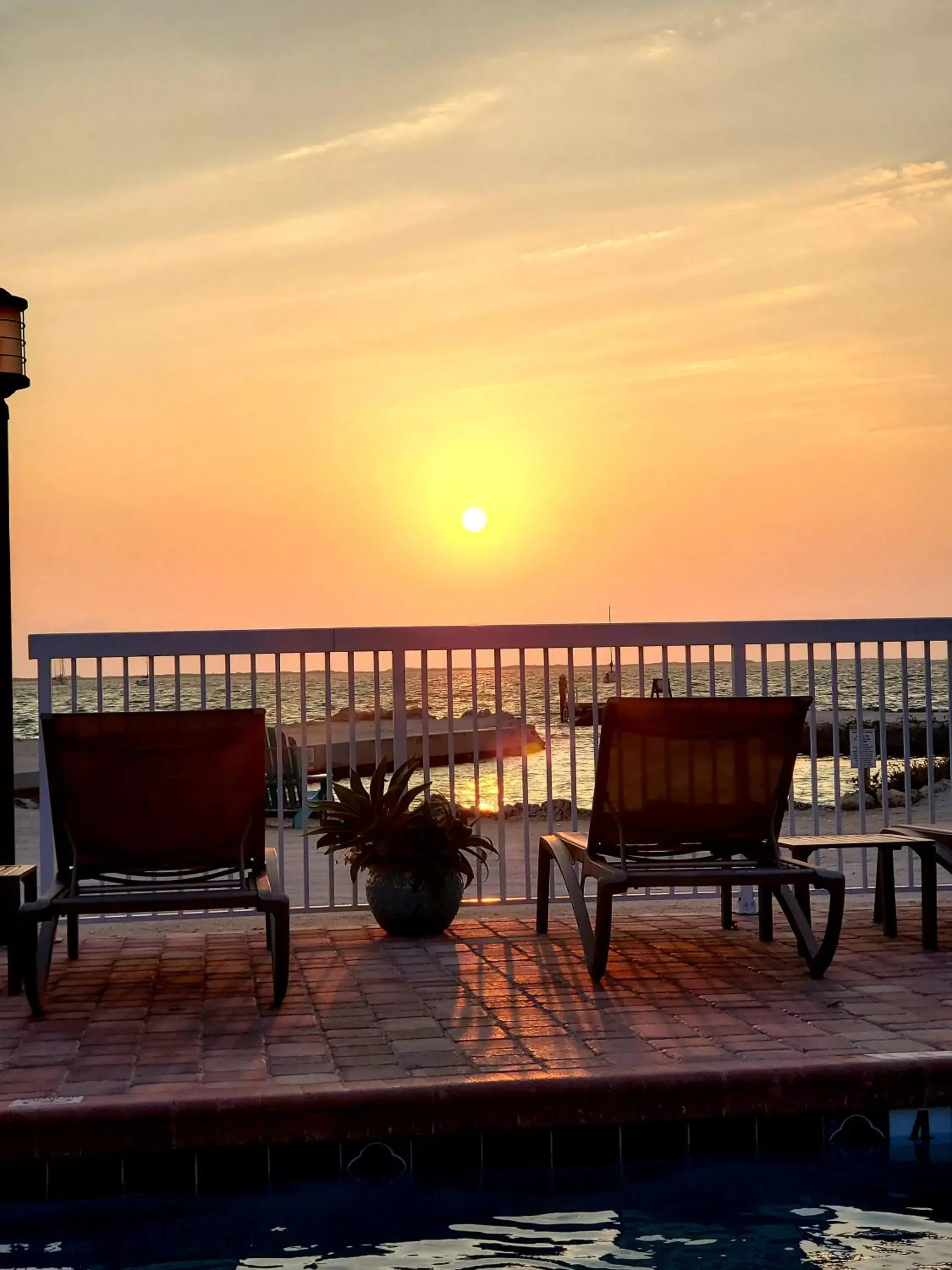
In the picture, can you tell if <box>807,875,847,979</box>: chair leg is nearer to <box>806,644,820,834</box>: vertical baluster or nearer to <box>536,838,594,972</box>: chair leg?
<box>536,838,594,972</box>: chair leg

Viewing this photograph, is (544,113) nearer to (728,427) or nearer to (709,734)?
(709,734)

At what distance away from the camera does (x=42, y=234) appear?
1262cm

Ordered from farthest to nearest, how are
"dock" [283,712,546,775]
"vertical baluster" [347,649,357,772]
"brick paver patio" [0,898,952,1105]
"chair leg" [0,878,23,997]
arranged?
"dock" [283,712,546,775], "vertical baluster" [347,649,357,772], "chair leg" [0,878,23,997], "brick paver patio" [0,898,952,1105]

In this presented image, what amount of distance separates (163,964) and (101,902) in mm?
926

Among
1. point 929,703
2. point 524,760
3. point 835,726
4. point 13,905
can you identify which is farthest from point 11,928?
point 929,703

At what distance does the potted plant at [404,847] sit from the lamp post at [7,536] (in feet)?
3.94

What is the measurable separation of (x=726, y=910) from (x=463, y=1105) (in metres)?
2.75

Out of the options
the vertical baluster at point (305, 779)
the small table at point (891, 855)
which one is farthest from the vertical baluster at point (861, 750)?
the vertical baluster at point (305, 779)

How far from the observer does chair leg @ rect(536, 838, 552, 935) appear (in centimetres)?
580

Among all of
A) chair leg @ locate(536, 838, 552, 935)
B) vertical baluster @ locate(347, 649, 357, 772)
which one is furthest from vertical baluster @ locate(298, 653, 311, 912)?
chair leg @ locate(536, 838, 552, 935)

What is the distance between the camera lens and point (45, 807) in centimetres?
597

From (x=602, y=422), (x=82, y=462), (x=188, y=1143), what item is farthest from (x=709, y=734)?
(x=82, y=462)

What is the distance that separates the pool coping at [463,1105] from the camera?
134 inches

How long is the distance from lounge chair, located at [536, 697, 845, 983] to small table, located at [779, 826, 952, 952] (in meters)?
0.36
